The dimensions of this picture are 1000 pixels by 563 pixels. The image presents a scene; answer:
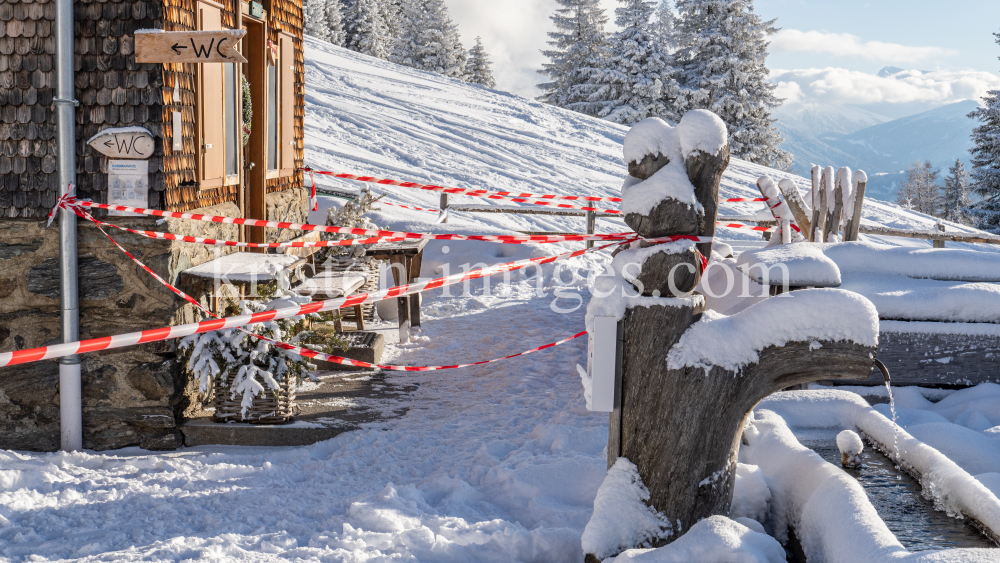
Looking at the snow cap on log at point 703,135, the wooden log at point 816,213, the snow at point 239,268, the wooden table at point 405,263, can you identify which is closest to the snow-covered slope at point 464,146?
the wooden table at point 405,263

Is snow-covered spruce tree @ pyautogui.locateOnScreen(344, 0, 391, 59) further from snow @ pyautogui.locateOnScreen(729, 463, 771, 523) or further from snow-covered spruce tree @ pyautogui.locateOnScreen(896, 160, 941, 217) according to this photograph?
snow @ pyautogui.locateOnScreen(729, 463, 771, 523)

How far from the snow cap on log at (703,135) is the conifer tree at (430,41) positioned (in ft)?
121

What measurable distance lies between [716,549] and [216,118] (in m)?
4.87

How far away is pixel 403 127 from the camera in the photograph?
2202 centimetres

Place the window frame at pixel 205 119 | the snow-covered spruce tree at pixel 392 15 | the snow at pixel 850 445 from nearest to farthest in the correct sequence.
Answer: the snow at pixel 850 445
the window frame at pixel 205 119
the snow-covered spruce tree at pixel 392 15

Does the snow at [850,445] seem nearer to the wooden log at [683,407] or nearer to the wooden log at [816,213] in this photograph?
the wooden log at [683,407]

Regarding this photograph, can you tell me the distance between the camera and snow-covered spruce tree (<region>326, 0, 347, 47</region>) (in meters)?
42.3

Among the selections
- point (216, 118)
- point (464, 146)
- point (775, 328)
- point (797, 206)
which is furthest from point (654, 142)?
point (464, 146)

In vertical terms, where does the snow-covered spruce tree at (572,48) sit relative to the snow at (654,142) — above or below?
above

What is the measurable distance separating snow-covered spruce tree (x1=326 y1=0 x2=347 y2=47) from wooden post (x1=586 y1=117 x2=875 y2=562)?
4198 centimetres

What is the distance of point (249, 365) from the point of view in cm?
478

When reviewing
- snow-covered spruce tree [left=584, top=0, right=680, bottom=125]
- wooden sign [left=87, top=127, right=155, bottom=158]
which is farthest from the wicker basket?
snow-covered spruce tree [left=584, top=0, right=680, bottom=125]

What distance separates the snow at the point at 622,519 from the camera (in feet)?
8.88

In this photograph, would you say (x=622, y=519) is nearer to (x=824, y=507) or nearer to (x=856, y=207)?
(x=824, y=507)
